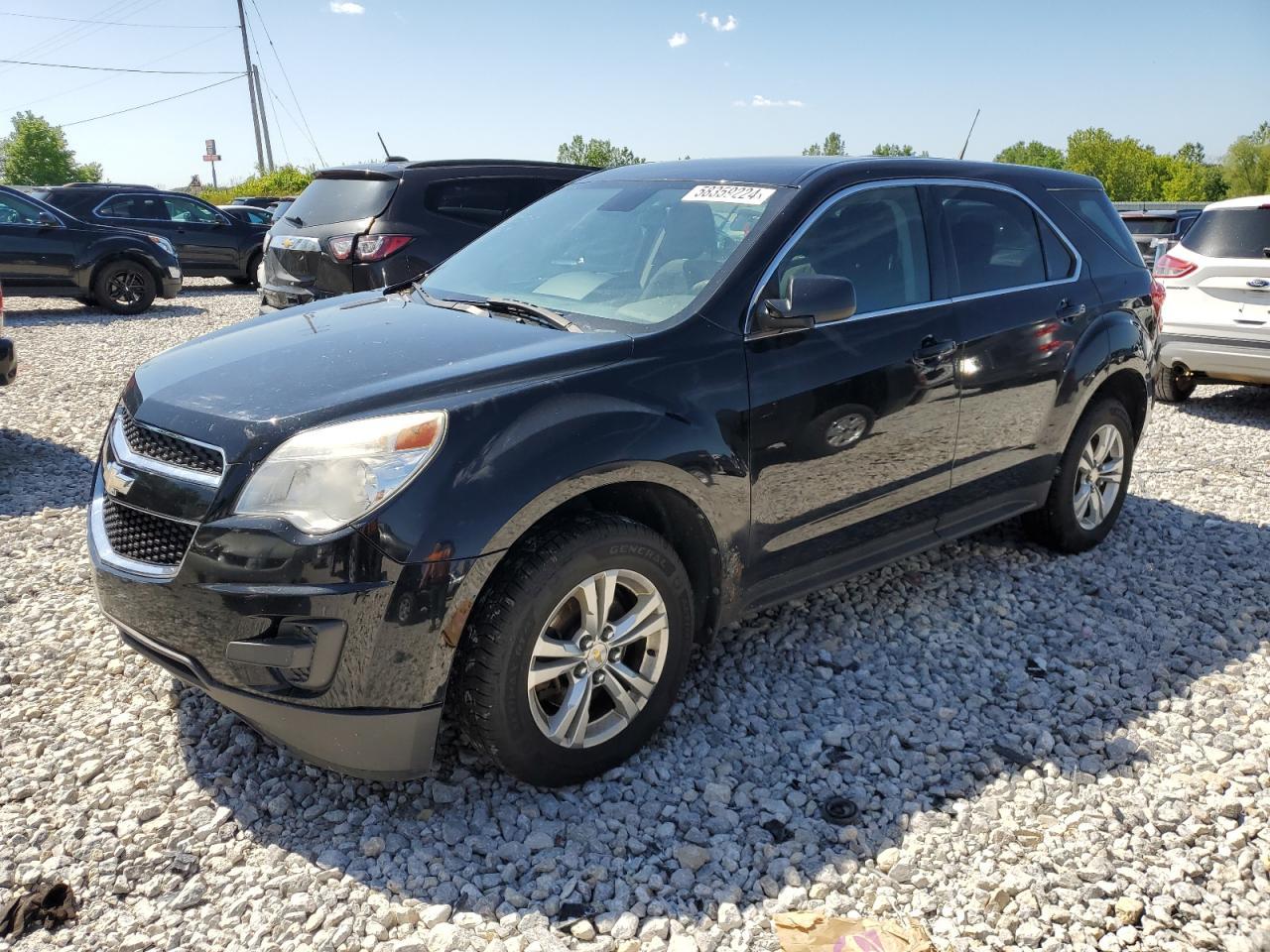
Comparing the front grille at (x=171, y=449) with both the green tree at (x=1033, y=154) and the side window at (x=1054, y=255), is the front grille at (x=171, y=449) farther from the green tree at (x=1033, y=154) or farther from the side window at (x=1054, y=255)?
the green tree at (x=1033, y=154)

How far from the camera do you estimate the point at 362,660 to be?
259 centimetres

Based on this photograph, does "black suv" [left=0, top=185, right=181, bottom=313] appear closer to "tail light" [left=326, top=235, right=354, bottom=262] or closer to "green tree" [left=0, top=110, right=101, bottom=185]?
"tail light" [left=326, top=235, right=354, bottom=262]

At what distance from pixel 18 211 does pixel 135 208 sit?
11.0ft

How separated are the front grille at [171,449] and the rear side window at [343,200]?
5266 mm

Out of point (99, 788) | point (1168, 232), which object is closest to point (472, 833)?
point (99, 788)

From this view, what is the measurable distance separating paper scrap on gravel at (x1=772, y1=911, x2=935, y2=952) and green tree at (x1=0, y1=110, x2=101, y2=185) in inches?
3497

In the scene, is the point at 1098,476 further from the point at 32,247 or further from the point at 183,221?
the point at 183,221

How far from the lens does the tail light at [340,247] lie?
776cm

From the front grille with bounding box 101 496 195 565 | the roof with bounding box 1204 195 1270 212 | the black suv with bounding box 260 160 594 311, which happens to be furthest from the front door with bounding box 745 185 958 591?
the roof with bounding box 1204 195 1270 212

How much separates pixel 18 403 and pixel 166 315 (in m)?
6.07

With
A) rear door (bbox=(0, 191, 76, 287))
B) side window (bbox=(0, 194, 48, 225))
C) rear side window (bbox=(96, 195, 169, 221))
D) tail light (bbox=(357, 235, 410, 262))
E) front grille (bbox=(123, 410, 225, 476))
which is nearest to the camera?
front grille (bbox=(123, 410, 225, 476))

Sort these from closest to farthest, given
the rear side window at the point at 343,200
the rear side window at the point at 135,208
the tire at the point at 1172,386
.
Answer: the rear side window at the point at 343,200, the tire at the point at 1172,386, the rear side window at the point at 135,208

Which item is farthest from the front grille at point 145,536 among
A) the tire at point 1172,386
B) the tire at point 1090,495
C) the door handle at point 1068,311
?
the tire at point 1172,386

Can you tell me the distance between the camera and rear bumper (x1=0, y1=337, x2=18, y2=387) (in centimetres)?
630
